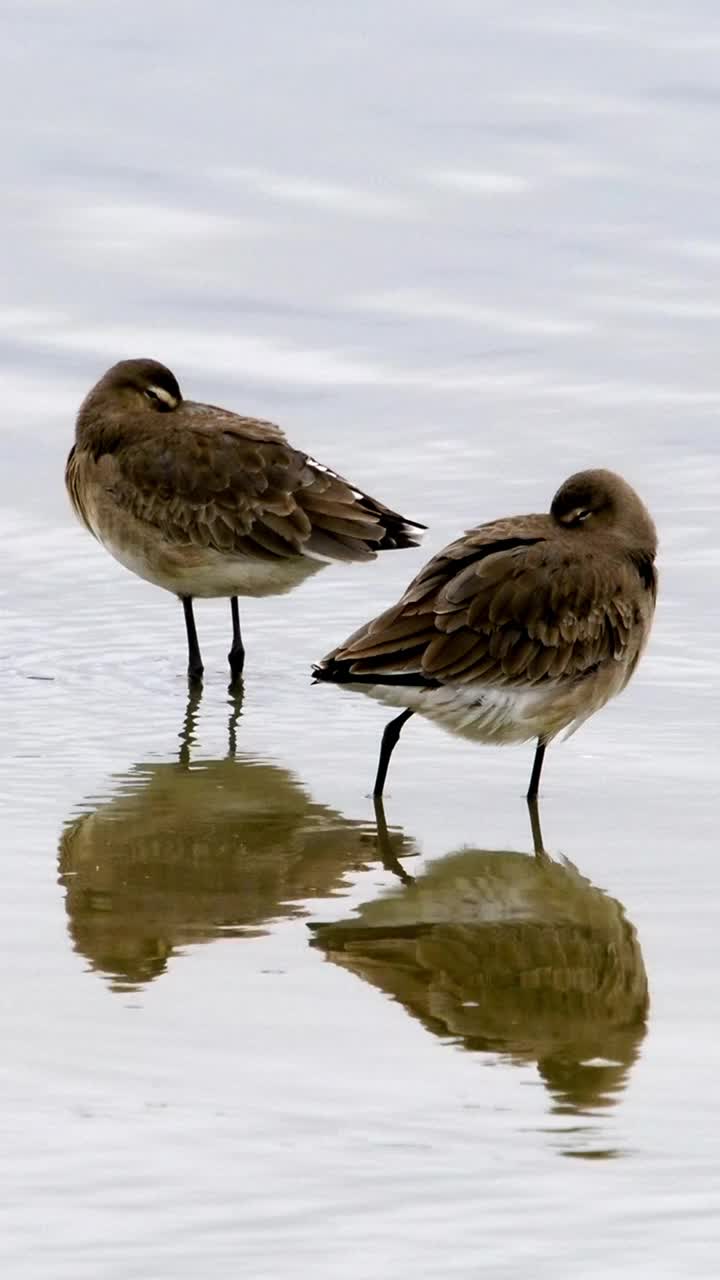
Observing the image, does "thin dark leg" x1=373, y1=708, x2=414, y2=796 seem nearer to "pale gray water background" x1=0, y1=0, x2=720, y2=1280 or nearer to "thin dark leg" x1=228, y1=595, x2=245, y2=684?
"pale gray water background" x1=0, y1=0, x2=720, y2=1280

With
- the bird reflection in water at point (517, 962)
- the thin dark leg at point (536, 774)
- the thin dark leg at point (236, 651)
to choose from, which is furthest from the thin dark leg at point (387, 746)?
the thin dark leg at point (236, 651)

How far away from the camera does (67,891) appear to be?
7453 mm

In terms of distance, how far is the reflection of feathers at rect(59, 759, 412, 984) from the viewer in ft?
23.3

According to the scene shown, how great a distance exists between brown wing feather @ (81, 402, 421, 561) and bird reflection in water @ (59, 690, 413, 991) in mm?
1602

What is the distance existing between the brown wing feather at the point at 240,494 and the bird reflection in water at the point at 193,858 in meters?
1.60

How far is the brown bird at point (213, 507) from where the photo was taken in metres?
10.4

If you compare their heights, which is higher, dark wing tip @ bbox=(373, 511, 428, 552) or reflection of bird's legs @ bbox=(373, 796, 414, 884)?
dark wing tip @ bbox=(373, 511, 428, 552)

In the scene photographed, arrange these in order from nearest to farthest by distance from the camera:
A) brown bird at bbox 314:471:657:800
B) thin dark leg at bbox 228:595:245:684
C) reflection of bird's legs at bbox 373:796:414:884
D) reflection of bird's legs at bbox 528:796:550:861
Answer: reflection of bird's legs at bbox 373:796:414:884 → reflection of bird's legs at bbox 528:796:550:861 → brown bird at bbox 314:471:657:800 → thin dark leg at bbox 228:595:245:684

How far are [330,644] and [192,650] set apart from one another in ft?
1.98

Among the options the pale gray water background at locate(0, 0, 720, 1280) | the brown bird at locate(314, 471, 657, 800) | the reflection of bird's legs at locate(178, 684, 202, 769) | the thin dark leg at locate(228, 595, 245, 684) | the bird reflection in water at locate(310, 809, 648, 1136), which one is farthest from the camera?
the thin dark leg at locate(228, 595, 245, 684)

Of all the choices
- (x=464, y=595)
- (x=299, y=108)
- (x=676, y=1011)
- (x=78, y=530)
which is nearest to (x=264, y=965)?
(x=676, y=1011)

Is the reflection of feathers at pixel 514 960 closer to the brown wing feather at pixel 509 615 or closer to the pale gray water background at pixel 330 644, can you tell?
the pale gray water background at pixel 330 644

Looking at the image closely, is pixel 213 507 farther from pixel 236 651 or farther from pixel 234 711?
pixel 234 711

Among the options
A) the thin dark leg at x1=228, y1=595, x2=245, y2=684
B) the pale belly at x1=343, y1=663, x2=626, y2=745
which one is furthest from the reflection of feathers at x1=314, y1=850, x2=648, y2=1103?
the thin dark leg at x1=228, y1=595, x2=245, y2=684
